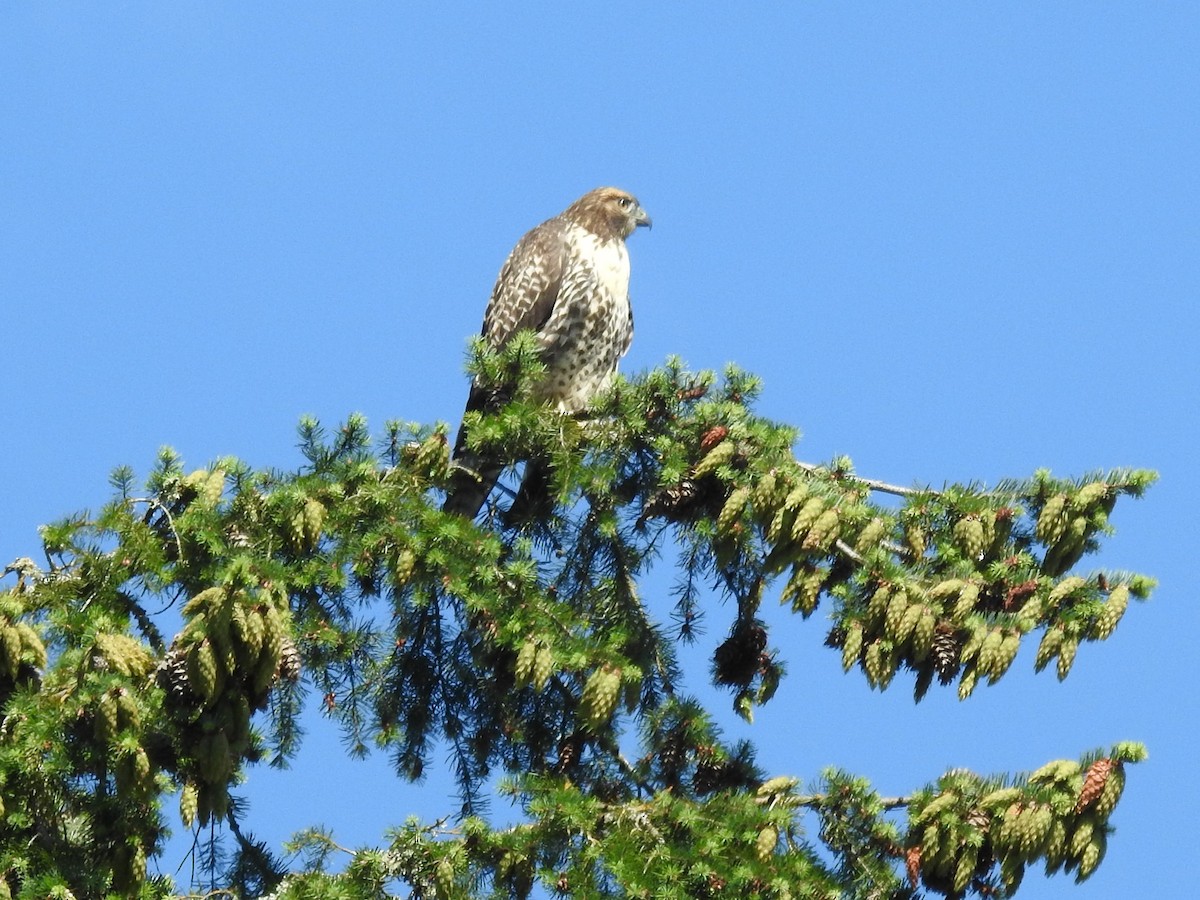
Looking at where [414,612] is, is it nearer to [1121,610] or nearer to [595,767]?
[595,767]

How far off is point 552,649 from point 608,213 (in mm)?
4417

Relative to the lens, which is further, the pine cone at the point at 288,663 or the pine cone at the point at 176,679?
the pine cone at the point at 288,663

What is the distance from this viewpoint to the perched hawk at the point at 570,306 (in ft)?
26.7

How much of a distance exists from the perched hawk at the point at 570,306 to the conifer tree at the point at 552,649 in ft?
5.95

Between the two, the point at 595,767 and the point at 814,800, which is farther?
the point at 595,767

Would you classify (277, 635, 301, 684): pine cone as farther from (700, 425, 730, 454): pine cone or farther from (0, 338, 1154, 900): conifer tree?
(700, 425, 730, 454): pine cone

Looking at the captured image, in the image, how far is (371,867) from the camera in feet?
15.1

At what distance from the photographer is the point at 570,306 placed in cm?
813

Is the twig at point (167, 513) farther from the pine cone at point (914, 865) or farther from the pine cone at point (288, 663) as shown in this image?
the pine cone at point (914, 865)

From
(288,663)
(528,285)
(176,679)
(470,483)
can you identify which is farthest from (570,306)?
(176,679)

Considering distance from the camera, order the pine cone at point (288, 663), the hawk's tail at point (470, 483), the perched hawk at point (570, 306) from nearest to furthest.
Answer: the pine cone at point (288, 663) < the hawk's tail at point (470, 483) < the perched hawk at point (570, 306)

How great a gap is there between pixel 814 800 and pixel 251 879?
174 centimetres

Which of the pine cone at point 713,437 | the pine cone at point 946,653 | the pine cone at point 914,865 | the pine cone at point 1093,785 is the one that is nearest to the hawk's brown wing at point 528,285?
the pine cone at point 713,437

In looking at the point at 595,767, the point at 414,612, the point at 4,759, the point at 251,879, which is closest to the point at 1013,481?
the point at 595,767
